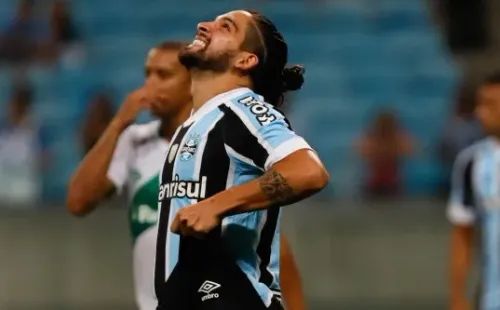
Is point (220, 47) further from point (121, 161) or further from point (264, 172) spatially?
point (121, 161)

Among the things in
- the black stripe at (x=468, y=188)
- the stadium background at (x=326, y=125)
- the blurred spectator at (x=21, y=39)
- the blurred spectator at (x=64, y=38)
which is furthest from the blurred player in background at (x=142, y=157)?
the blurred spectator at (x=64, y=38)

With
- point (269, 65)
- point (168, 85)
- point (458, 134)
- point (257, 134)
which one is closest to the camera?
point (257, 134)

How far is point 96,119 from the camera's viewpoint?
11375mm

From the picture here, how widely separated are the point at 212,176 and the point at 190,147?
14 cm

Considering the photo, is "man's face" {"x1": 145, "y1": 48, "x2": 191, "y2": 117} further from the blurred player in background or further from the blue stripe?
the blue stripe

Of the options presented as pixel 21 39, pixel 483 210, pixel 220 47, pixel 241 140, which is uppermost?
pixel 220 47

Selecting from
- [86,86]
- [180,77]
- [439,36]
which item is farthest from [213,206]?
[439,36]

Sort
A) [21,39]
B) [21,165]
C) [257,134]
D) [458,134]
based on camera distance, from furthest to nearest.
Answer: [21,39], [458,134], [21,165], [257,134]

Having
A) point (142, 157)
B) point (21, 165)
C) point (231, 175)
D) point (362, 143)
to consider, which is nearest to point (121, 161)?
point (142, 157)

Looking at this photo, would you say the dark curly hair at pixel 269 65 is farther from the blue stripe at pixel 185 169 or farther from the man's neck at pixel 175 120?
the man's neck at pixel 175 120

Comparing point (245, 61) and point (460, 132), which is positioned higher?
point (245, 61)

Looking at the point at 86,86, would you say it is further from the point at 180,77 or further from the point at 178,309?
the point at 178,309

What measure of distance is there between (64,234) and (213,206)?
7.16 m

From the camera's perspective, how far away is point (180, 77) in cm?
600
